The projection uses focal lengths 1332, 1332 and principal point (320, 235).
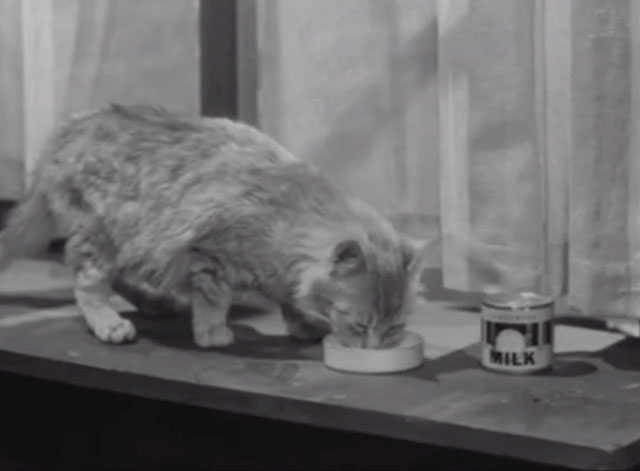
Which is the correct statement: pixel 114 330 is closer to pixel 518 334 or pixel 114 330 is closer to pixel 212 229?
pixel 212 229

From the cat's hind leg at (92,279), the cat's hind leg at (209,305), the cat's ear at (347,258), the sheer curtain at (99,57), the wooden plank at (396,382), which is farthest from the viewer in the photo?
the sheer curtain at (99,57)

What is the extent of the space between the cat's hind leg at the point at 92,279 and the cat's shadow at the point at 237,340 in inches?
1.9

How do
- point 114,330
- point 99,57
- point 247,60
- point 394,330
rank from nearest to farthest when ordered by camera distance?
point 394,330
point 114,330
point 247,60
point 99,57

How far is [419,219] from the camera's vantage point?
214 centimetres

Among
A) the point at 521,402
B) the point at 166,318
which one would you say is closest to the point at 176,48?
the point at 166,318

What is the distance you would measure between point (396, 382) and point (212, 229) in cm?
35

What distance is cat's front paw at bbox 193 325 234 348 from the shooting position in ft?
6.37

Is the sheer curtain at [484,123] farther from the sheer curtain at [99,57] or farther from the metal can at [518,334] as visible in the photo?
the sheer curtain at [99,57]

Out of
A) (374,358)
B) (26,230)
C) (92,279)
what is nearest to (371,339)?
(374,358)

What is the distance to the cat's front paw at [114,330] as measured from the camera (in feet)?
6.45

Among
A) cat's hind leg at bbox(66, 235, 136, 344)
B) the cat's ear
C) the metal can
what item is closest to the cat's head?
the cat's ear

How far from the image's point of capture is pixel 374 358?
1.80 meters

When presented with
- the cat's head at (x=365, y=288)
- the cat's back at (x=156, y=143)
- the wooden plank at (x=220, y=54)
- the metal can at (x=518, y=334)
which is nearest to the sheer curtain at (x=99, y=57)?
the wooden plank at (x=220, y=54)

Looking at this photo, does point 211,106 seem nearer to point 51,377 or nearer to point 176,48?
point 176,48
